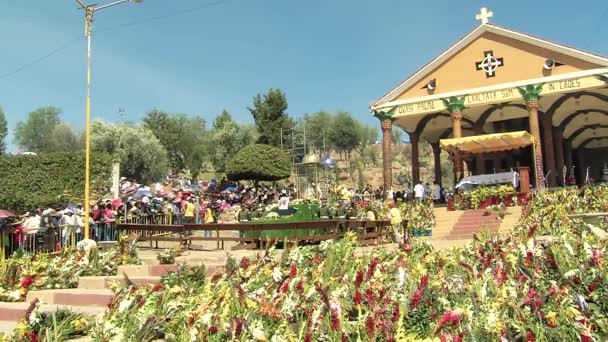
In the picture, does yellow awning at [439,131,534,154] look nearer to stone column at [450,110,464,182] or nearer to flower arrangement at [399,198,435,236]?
stone column at [450,110,464,182]

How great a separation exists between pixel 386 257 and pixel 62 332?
3.90 metres

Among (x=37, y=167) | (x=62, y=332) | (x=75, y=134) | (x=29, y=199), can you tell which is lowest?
(x=62, y=332)

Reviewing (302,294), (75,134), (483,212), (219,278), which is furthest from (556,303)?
(75,134)

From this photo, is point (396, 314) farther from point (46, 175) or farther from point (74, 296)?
point (46, 175)

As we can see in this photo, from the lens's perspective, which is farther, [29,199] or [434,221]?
[29,199]

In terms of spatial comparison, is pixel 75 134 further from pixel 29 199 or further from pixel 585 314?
pixel 585 314

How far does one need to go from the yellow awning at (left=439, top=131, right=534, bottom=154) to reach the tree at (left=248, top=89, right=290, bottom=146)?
26161mm

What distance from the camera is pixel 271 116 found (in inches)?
1938

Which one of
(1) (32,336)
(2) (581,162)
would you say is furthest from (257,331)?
(2) (581,162)

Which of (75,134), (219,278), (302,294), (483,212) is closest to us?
(302,294)

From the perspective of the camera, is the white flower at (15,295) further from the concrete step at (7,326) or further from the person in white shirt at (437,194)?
the person in white shirt at (437,194)

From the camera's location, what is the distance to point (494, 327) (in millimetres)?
3941

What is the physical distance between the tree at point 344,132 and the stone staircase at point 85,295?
6446 centimetres

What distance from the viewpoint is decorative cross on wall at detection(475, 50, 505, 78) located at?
2517 cm
